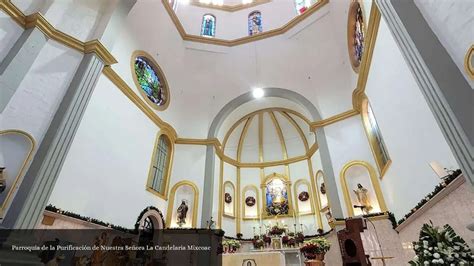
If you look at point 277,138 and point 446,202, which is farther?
point 277,138

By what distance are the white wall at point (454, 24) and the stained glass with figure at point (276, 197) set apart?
37.6ft

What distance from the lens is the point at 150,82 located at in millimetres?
11055

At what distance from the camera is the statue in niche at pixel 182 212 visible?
10486 mm

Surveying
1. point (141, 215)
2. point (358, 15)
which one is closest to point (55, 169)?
point (141, 215)

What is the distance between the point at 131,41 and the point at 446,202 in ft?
34.5

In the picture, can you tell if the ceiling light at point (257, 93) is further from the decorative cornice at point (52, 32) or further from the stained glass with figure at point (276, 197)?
the decorative cornice at point (52, 32)

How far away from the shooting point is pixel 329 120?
10.8m

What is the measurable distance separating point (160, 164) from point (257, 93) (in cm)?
605

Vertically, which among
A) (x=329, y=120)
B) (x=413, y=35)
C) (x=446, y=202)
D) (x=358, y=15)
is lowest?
(x=446, y=202)

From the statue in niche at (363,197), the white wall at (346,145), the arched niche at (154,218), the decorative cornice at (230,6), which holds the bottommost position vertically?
the arched niche at (154,218)

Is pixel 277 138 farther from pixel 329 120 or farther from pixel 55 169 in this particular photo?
pixel 55 169

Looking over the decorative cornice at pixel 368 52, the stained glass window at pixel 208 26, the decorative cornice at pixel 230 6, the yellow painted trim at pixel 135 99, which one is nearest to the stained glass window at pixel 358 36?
the decorative cornice at pixel 368 52

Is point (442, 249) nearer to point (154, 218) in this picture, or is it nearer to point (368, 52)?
point (368, 52)

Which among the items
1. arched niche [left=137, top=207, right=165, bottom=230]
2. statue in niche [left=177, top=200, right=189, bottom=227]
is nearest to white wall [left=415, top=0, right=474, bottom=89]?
arched niche [left=137, top=207, right=165, bottom=230]
